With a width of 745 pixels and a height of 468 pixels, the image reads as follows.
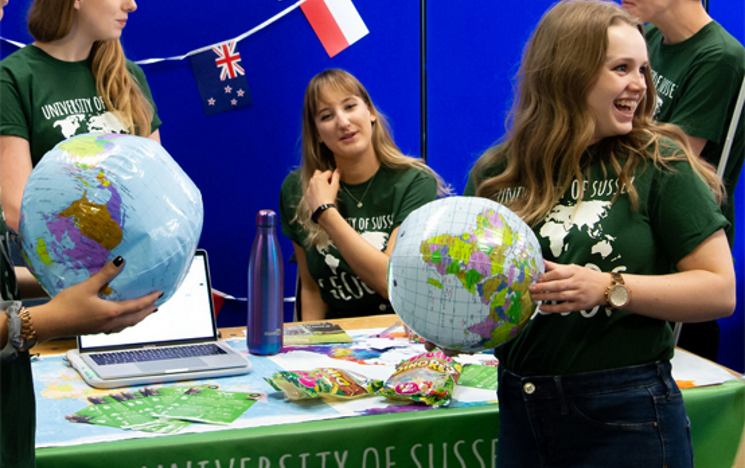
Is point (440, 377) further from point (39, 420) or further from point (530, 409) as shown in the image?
point (39, 420)

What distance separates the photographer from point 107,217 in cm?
108

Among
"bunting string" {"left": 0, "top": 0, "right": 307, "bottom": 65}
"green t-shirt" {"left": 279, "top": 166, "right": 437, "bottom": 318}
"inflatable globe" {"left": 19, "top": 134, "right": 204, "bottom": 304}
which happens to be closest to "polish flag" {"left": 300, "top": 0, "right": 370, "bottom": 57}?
"bunting string" {"left": 0, "top": 0, "right": 307, "bottom": 65}

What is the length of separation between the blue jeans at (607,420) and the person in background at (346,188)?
3.49 ft

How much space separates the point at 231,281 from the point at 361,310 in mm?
1274

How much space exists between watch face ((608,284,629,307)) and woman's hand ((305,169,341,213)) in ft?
3.97

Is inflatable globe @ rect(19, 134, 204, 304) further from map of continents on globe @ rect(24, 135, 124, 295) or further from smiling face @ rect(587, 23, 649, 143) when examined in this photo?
smiling face @ rect(587, 23, 649, 143)

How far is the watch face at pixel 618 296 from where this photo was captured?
1213 mm

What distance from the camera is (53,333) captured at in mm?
1111

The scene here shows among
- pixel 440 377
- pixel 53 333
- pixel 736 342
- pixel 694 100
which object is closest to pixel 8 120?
pixel 53 333

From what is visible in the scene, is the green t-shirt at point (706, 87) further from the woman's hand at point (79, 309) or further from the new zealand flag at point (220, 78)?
the woman's hand at point (79, 309)

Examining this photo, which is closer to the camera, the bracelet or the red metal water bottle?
the red metal water bottle

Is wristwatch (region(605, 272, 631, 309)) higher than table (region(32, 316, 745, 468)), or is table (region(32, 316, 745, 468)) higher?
wristwatch (region(605, 272, 631, 309))

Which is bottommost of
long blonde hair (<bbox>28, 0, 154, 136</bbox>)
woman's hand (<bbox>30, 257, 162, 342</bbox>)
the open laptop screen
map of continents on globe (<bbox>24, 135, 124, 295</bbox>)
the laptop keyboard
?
the laptop keyboard

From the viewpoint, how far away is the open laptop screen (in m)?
1.85
